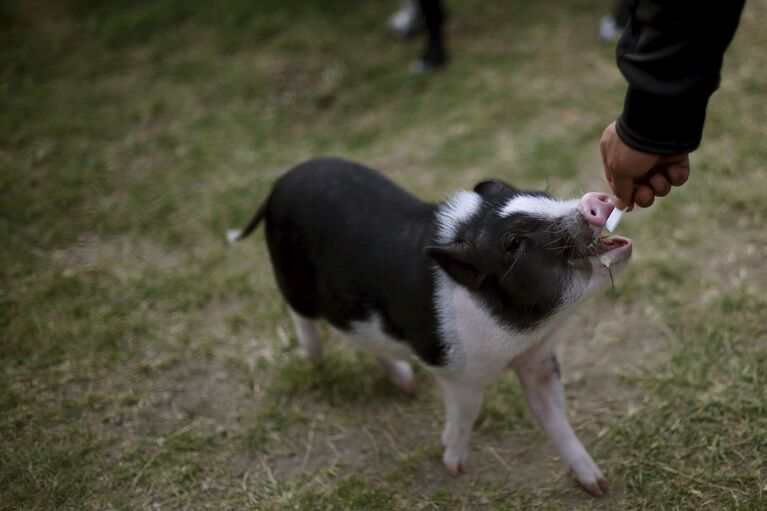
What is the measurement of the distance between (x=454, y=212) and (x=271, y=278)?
5.83ft

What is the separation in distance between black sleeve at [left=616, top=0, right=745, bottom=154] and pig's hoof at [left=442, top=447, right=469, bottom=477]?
1.51 m

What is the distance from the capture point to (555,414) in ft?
9.41

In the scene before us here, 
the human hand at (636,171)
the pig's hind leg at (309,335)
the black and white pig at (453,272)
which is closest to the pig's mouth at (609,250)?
the black and white pig at (453,272)

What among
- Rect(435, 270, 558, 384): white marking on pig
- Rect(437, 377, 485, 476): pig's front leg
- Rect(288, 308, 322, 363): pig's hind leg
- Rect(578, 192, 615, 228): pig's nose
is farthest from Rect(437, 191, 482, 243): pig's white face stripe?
Rect(288, 308, 322, 363): pig's hind leg

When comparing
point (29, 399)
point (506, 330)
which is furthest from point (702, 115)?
point (29, 399)

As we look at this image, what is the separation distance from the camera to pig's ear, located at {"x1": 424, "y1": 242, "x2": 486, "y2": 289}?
2.46 metres

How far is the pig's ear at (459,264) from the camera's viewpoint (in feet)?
8.08

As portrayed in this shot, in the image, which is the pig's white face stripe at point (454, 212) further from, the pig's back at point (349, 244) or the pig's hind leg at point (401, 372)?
the pig's hind leg at point (401, 372)

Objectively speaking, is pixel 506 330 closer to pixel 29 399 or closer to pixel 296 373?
pixel 296 373

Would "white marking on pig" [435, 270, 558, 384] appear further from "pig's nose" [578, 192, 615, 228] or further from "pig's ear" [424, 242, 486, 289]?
"pig's nose" [578, 192, 615, 228]

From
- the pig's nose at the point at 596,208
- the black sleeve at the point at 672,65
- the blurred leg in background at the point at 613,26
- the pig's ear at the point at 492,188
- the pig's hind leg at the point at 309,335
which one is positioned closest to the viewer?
the black sleeve at the point at 672,65

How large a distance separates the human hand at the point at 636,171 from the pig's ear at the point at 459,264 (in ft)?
1.67

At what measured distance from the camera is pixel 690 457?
9.75ft

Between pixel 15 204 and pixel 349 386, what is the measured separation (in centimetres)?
275
